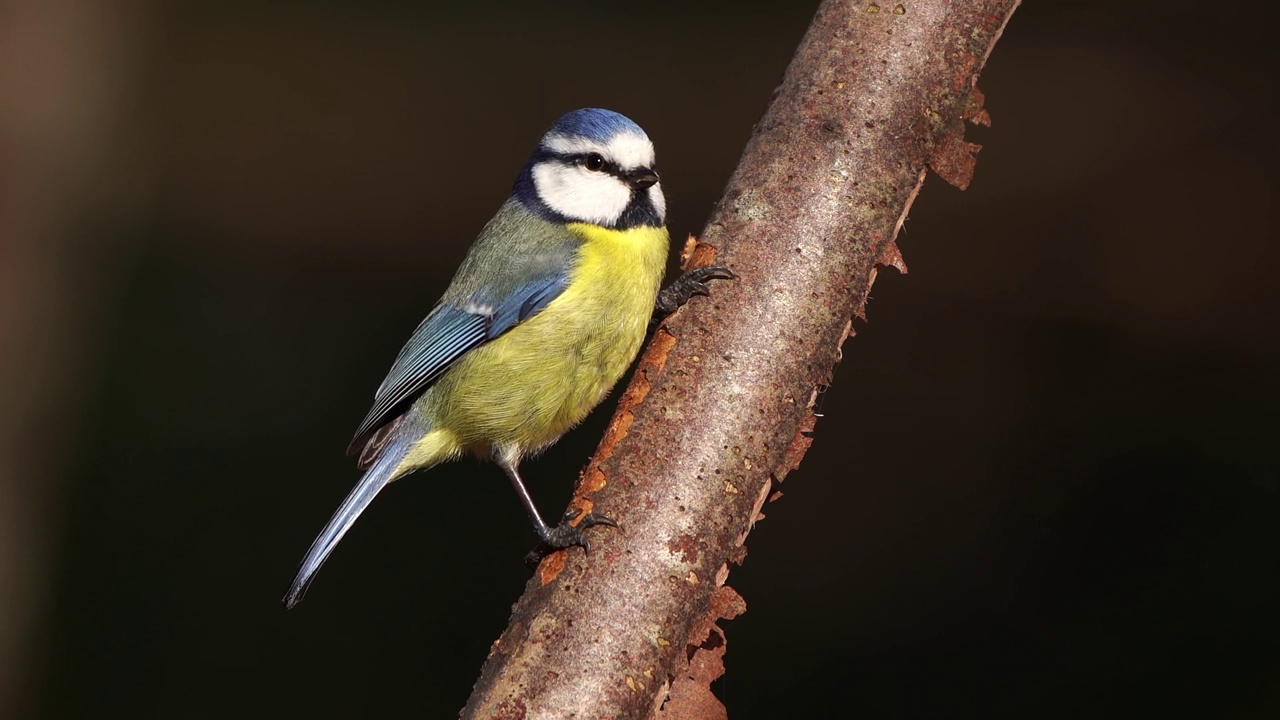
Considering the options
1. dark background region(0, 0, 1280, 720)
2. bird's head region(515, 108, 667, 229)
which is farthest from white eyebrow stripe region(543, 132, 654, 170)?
dark background region(0, 0, 1280, 720)

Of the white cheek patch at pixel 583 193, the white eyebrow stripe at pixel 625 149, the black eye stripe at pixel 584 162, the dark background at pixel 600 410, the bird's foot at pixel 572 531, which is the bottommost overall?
the dark background at pixel 600 410

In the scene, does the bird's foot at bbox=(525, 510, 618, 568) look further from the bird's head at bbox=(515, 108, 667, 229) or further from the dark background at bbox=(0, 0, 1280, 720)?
the dark background at bbox=(0, 0, 1280, 720)

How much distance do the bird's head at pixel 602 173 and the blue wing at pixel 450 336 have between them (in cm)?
16

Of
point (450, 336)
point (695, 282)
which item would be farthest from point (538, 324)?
point (695, 282)

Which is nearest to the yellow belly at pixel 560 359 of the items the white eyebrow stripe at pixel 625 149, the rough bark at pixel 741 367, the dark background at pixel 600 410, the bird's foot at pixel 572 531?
the white eyebrow stripe at pixel 625 149

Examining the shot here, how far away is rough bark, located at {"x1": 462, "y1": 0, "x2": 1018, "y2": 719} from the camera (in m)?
1.39

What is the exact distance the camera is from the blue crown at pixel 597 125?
208 centimetres

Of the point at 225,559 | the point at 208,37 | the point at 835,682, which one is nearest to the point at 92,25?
the point at 208,37

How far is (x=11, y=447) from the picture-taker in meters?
3.68

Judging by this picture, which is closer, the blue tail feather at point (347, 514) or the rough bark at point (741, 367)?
the rough bark at point (741, 367)

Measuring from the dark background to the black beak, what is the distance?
1.40 m

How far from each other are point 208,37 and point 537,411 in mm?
2860

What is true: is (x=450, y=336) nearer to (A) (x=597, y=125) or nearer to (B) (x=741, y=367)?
(A) (x=597, y=125)

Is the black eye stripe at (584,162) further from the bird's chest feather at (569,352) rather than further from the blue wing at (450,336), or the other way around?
the blue wing at (450,336)
